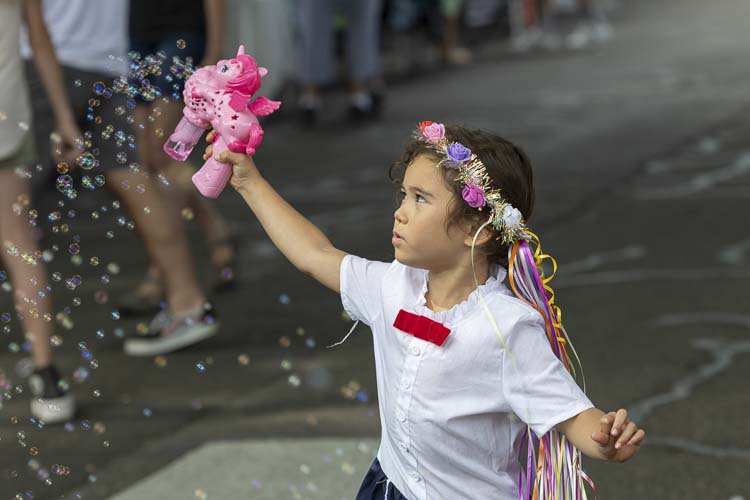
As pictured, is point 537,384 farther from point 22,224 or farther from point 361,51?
point 361,51

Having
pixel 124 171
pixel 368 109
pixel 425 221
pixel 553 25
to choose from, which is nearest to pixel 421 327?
pixel 425 221

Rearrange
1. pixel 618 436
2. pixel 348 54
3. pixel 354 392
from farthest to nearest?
pixel 348 54 → pixel 354 392 → pixel 618 436

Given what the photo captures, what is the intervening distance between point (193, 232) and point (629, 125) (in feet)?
15.8

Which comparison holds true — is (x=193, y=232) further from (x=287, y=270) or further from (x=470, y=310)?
(x=470, y=310)

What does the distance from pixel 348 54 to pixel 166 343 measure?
7.25 meters

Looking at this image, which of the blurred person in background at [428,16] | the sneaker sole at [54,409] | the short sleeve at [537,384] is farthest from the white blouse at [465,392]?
the blurred person in background at [428,16]

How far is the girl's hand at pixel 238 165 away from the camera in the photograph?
9.10 feet

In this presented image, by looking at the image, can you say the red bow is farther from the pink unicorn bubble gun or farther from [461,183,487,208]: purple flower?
the pink unicorn bubble gun

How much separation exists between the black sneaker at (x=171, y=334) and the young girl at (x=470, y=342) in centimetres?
A: 275

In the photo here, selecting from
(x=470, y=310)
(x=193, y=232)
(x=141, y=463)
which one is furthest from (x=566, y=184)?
(x=470, y=310)

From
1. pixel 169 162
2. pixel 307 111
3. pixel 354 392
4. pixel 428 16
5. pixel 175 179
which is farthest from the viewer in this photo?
pixel 428 16

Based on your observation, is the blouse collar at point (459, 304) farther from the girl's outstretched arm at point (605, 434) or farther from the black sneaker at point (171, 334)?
the black sneaker at point (171, 334)

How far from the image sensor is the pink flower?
2.57 m

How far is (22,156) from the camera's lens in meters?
4.59
